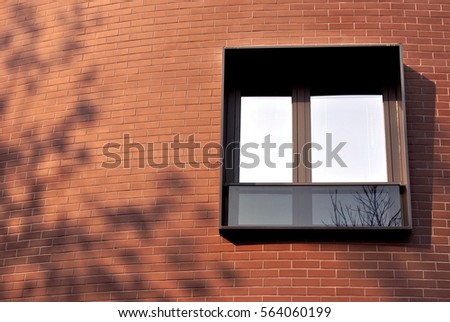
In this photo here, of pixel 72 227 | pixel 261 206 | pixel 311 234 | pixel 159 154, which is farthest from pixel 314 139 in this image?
pixel 72 227

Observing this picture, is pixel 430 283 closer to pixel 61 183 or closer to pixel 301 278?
pixel 301 278

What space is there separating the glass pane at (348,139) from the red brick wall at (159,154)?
39 centimetres

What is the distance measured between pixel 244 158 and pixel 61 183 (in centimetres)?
164

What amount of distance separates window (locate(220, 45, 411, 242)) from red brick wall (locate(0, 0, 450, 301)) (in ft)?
0.58

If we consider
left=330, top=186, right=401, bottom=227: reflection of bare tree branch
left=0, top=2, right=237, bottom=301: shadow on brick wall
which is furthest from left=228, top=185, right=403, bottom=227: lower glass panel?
left=0, top=2, right=237, bottom=301: shadow on brick wall

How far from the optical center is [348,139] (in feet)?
25.1

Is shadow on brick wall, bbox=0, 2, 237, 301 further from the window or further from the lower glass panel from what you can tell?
the window

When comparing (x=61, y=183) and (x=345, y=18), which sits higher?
(x=345, y=18)

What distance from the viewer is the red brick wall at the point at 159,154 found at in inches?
266

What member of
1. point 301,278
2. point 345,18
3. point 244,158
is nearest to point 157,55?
point 244,158

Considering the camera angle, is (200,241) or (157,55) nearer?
(200,241)

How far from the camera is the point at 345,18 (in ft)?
25.6

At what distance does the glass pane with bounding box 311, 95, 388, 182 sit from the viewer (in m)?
7.47
